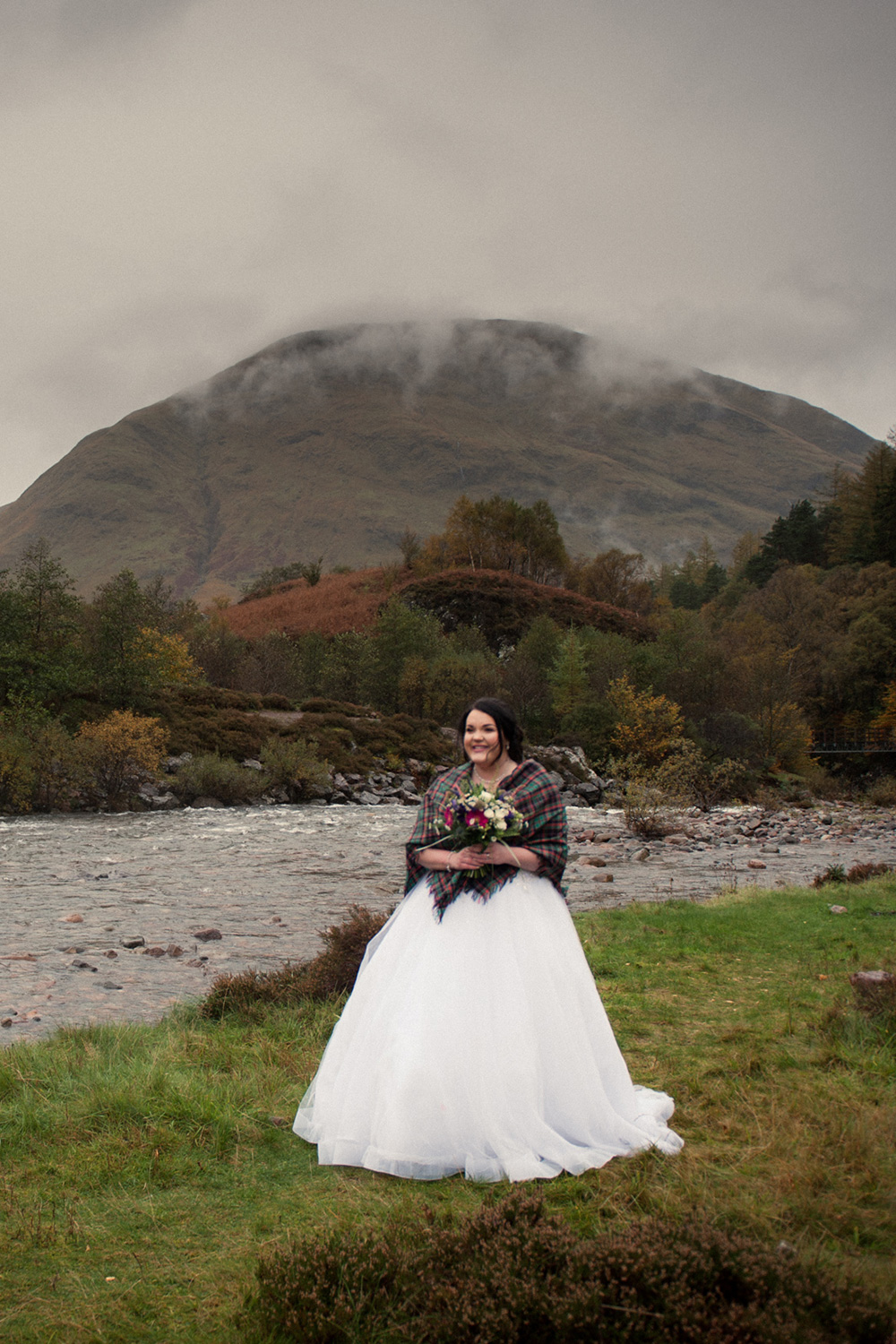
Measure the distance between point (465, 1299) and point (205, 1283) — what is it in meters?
1.16

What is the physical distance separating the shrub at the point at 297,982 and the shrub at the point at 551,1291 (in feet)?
14.3

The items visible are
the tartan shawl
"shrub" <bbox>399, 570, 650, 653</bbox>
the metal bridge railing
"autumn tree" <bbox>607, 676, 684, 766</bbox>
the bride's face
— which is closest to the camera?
the tartan shawl

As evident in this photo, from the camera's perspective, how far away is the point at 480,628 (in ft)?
240

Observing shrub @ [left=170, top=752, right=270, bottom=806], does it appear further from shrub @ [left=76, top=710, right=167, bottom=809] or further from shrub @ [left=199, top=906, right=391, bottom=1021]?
shrub @ [left=199, top=906, right=391, bottom=1021]

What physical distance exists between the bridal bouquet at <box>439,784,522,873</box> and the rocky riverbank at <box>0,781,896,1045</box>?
15.8 feet

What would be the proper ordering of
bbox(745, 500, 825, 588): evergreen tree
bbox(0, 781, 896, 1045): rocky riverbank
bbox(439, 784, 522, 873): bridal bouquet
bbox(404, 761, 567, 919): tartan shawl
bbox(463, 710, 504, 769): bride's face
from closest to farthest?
bbox(439, 784, 522, 873): bridal bouquet
bbox(404, 761, 567, 919): tartan shawl
bbox(463, 710, 504, 769): bride's face
bbox(0, 781, 896, 1045): rocky riverbank
bbox(745, 500, 825, 588): evergreen tree

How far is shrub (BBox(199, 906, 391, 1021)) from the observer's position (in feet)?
25.6

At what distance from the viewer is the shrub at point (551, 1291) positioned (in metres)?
2.89

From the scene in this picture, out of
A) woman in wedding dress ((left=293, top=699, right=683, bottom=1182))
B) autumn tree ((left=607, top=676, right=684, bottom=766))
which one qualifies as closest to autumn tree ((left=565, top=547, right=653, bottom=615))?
autumn tree ((left=607, top=676, right=684, bottom=766))

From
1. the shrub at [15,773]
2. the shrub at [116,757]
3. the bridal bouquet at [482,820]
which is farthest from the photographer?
the shrub at [116,757]

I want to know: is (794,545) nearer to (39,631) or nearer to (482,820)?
(39,631)

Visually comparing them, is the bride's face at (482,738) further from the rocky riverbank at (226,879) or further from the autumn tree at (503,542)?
the autumn tree at (503,542)

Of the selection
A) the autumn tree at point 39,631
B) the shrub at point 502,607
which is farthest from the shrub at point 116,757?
the shrub at point 502,607

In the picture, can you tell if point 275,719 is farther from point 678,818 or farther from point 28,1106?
point 28,1106
